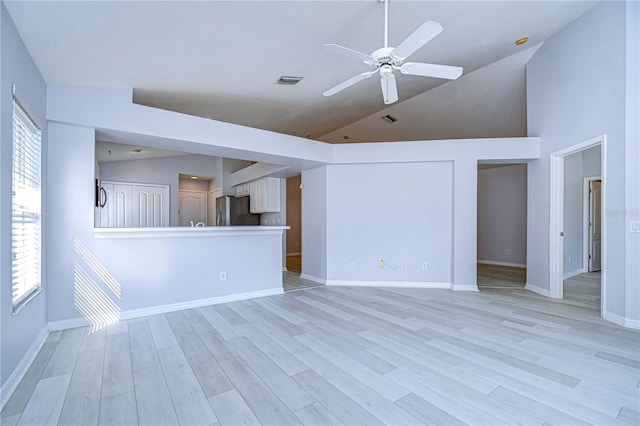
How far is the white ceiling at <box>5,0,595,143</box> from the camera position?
92.4 inches

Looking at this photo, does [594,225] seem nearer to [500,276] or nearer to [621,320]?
[500,276]

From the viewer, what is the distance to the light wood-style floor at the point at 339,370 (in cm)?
173

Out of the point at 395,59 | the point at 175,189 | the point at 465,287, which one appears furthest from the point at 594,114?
the point at 175,189

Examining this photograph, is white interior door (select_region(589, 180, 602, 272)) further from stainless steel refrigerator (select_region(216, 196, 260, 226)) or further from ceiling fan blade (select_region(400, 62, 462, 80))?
stainless steel refrigerator (select_region(216, 196, 260, 226))

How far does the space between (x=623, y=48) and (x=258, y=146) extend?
4.24 metres

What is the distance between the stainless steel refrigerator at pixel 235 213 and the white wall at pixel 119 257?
3.12 meters

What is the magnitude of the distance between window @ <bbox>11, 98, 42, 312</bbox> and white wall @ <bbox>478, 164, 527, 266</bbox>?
8380mm

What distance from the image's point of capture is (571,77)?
3953 millimetres

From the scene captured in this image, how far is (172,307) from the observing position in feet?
12.0

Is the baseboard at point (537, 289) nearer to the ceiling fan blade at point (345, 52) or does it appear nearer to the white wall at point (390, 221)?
the white wall at point (390, 221)

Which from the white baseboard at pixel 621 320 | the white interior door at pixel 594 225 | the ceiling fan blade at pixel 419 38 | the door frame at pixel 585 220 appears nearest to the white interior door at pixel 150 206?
the ceiling fan blade at pixel 419 38

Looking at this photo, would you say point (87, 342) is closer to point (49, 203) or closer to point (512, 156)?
point (49, 203)

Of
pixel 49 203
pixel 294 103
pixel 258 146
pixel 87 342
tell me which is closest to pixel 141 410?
pixel 87 342

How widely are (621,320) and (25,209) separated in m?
5.61
